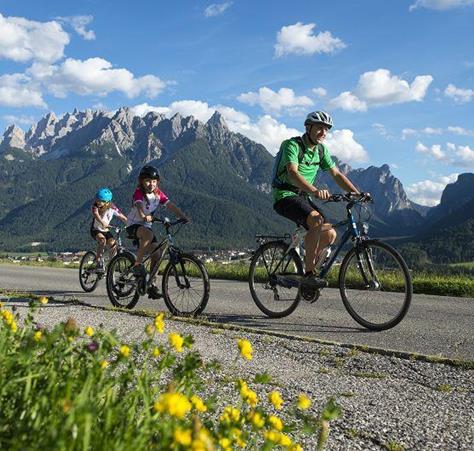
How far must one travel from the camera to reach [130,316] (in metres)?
7.15

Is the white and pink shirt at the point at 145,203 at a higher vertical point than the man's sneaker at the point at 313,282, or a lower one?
higher

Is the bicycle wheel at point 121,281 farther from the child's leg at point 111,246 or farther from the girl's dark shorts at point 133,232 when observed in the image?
the child's leg at point 111,246

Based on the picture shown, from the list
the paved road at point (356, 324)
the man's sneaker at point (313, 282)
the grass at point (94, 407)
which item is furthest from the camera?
the man's sneaker at point (313, 282)

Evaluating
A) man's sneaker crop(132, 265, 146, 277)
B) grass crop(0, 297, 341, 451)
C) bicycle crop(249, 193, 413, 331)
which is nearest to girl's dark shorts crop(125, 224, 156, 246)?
man's sneaker crop(132, 265, 146, 277)

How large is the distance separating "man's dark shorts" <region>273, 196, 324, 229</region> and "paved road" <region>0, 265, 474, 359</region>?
146 cm

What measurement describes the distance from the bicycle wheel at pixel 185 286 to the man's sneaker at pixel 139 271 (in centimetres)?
51

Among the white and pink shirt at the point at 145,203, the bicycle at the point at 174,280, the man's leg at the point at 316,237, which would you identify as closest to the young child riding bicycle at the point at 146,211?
the white and pink shirt at the point at 145,203

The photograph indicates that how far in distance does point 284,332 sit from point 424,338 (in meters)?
1.66

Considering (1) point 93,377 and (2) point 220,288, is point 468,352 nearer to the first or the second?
(1) point 93,377

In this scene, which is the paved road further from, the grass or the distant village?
the grass

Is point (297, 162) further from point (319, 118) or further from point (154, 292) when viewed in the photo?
point (154, 292)

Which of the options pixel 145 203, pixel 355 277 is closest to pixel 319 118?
pixel 355 277

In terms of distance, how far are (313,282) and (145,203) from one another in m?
3.26

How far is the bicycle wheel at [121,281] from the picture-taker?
8938 mm
